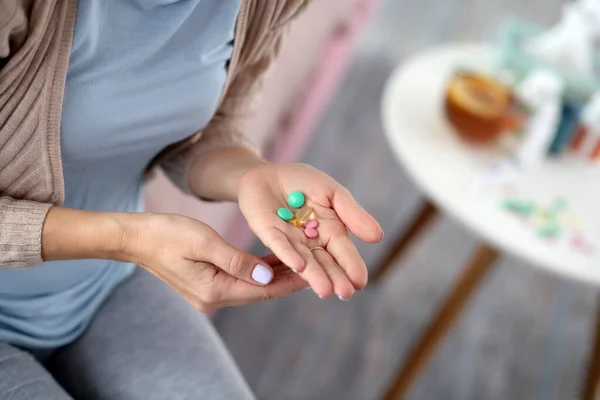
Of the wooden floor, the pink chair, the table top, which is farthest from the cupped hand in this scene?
the wooden floor

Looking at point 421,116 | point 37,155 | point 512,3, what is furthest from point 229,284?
point 512,3

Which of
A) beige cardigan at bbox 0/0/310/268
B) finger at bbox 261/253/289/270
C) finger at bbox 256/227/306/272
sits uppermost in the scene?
beige cardigan at bbox 0/0/310/268

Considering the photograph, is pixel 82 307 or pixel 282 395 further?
pixel 282 395

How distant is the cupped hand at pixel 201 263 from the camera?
1.71 ft

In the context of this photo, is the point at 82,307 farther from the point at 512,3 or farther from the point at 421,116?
the point at 512,3

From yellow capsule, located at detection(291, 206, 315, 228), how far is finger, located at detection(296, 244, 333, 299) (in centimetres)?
6

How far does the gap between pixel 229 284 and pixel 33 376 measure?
24cm

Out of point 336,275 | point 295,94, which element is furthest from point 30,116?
point 295,94

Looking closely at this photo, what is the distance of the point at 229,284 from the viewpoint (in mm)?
535

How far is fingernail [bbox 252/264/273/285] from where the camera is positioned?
0.53m

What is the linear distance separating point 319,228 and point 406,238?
940mm

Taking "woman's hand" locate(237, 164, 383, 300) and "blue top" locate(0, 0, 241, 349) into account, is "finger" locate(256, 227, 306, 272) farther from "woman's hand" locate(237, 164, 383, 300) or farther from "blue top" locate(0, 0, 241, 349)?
"blue top" locate(0, 0, 241, 349)

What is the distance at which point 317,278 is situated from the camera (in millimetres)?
504

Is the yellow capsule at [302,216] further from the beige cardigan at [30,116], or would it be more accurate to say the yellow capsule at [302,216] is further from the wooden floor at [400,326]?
the wooden floor at [400,326]
